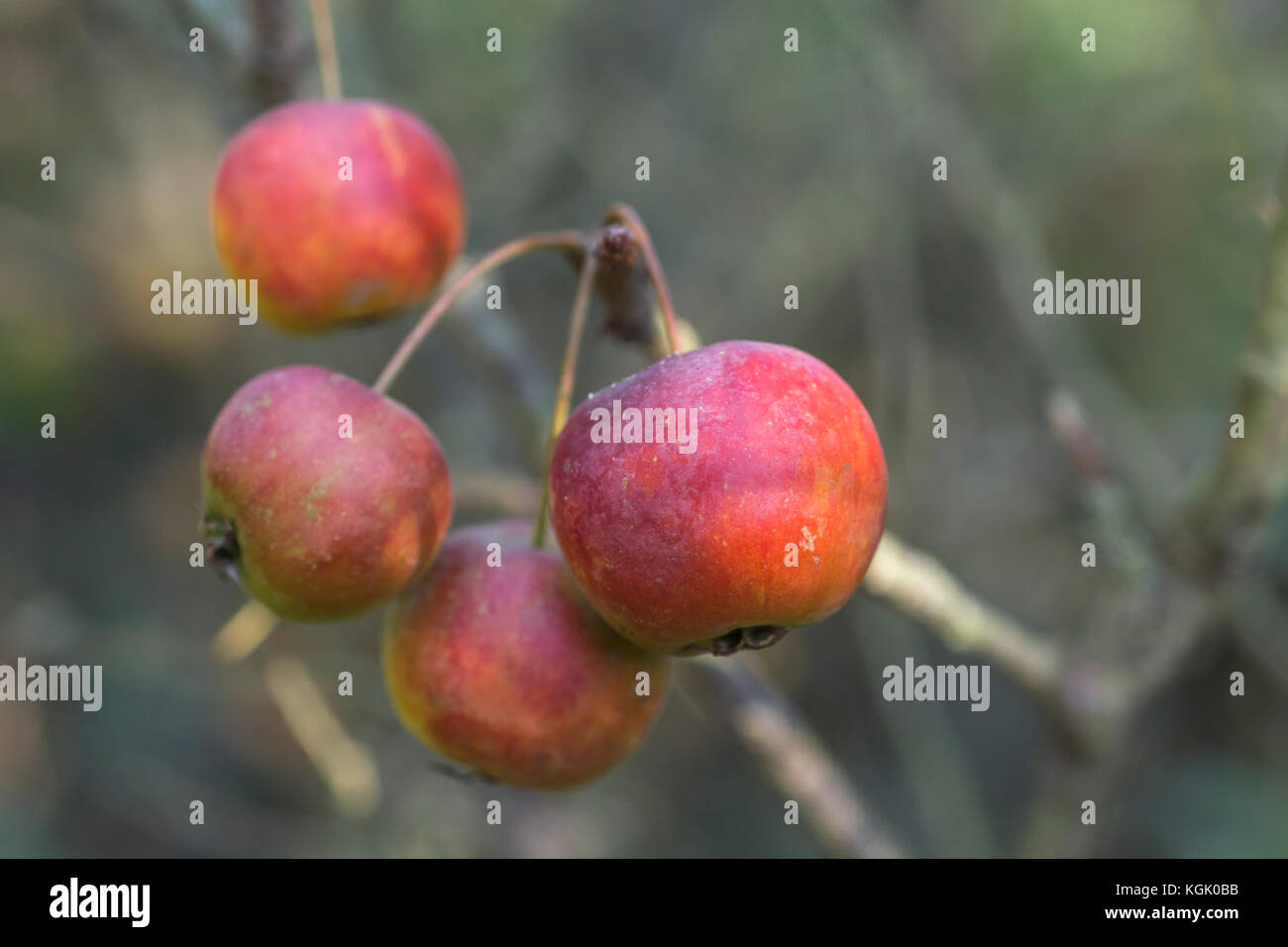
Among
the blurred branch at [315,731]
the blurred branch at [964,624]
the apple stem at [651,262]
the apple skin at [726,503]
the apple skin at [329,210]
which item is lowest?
the blurred branch at [315,731]

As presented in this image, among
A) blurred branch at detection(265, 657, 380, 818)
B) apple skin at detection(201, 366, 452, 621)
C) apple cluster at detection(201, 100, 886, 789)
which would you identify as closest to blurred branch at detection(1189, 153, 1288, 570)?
apple cluster at detection(201, 100, 886, 789)

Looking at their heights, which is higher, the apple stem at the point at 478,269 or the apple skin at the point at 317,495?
the apple stem at the point at 478,269

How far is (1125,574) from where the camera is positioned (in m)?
1.99

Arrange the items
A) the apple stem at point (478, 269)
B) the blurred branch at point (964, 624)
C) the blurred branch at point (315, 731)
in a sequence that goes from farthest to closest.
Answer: the blurred branch at point (315, 731), the blurred branch at point (964, 624), the apple stem at point (478, 269)

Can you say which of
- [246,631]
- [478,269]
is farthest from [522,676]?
[246,631]

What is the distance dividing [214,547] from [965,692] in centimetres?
378

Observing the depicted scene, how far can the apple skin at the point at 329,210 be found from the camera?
5.39 feet

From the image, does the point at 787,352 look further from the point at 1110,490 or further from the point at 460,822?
the point at 460,822

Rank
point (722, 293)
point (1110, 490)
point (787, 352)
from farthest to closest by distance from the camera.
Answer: point (722, 293) → point (1110, 490) → point (787, 352)

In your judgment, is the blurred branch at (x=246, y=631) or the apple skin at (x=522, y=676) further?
the blurred branch at (x=246, y=631)

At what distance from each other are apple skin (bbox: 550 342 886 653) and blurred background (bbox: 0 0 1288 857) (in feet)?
5.63

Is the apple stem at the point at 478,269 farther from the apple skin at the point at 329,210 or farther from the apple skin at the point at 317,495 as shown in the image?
the apple skin at the point at 329,210

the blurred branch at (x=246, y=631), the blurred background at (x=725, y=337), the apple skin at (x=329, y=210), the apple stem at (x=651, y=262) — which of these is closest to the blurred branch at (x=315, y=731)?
the blurred background at (x=725, y=337)
